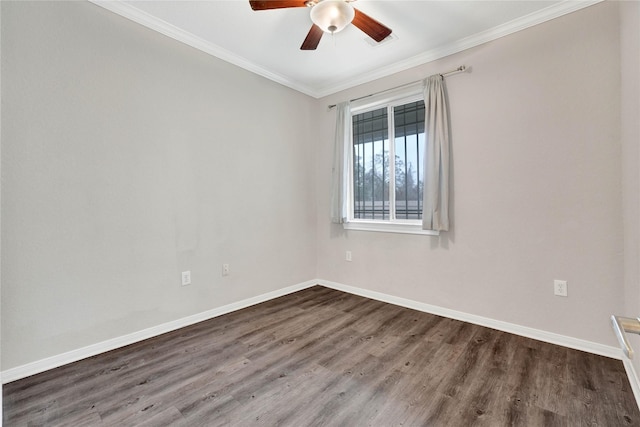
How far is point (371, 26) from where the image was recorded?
2039mm

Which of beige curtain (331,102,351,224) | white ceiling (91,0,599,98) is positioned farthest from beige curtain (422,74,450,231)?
beige curtain (331,102,351,224)

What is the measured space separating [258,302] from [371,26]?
2806 millimetres

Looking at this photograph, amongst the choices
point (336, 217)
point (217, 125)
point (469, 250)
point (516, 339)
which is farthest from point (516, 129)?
point (217, 125)

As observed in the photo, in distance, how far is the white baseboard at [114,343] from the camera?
1821 mm

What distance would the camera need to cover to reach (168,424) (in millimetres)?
1430

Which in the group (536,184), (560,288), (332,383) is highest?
(536,184)

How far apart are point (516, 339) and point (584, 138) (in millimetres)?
1627

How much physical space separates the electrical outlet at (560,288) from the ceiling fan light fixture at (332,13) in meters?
2.47

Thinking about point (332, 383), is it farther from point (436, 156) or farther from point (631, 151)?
point (631, 151)

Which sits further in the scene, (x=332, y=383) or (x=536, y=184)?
(x=536, y=184)

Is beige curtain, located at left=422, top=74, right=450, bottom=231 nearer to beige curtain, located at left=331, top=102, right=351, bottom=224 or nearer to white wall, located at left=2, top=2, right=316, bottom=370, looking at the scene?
beige curtain, located at left=331, top=102, right=351, bottom=224

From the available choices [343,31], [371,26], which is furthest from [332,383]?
[343,31]

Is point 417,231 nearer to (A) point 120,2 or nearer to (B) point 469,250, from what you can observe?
(B) point 469,250

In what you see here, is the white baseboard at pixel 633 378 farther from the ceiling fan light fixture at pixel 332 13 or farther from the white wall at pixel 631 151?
the ceiling fan light fixture at pixel 332 13
